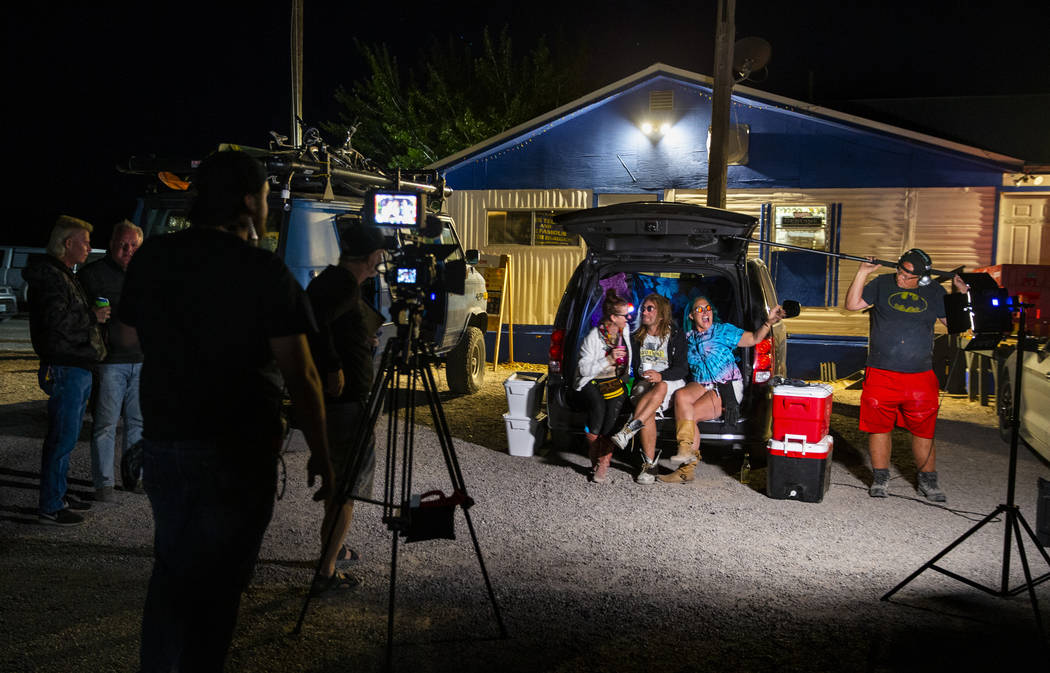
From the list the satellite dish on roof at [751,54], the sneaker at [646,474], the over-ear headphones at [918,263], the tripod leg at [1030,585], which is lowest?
the sneaker at [646,474]

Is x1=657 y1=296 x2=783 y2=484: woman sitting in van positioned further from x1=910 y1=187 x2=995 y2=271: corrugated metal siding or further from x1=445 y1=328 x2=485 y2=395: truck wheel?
x1=910 y1=187 x2=995 y2=271: corrugated metal siding

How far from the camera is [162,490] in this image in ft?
8.20

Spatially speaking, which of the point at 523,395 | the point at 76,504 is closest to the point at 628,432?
the point at 523,395

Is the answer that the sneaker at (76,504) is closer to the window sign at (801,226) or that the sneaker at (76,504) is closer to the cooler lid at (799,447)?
the cooler lid at (799,447)

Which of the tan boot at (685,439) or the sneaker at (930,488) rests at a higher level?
the tan boot at (685,439)

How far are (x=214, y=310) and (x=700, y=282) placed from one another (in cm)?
626

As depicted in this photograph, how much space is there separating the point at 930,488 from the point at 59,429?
579 centimetres

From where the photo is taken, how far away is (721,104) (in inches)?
410

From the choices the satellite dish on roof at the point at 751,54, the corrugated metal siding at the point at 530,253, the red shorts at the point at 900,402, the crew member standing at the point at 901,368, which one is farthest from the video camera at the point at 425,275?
the corrugated metal siding at the point at 530,253

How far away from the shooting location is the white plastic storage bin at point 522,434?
7.23 metres

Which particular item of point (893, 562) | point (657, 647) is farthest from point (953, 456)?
point (657, 647)

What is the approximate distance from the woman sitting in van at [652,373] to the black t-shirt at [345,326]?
8.95ft

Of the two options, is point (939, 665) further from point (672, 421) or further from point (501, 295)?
point (501, 295)

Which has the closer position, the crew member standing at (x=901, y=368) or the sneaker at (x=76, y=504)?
the sneaker at (x=76, y=504)
